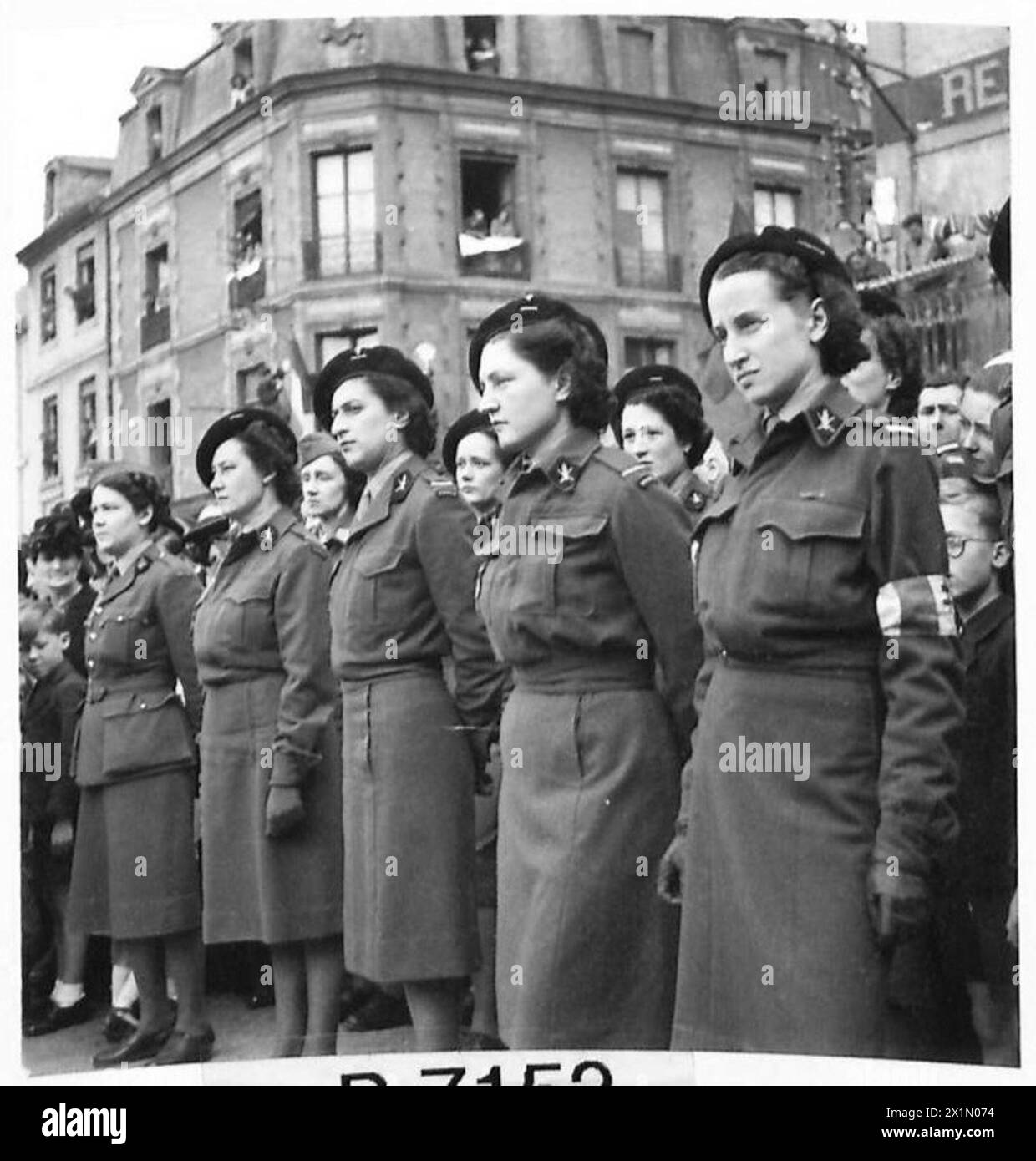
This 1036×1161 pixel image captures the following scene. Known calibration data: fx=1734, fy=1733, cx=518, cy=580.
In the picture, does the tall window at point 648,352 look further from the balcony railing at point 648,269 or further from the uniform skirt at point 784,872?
the uniform skirt at point 784,872

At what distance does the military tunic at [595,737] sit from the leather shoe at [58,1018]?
141cm

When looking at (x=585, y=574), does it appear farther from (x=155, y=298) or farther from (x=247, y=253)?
(x=155, y=298)

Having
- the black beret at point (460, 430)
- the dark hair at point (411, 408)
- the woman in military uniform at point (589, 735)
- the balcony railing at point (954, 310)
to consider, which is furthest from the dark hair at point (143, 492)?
the balcony railing at point (954, 310)

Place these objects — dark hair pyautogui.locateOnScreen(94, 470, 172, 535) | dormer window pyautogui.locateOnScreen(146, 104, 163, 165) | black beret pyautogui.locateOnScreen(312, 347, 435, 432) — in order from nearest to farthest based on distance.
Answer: black beret pyautogui.locateOnScreen(312, 347, 435, 432), dark hair pyautogui.locateOnScreen(94, 470, 172, 535), dormer window pyautogui.locateOnScreen(146, 104, 163, 165)

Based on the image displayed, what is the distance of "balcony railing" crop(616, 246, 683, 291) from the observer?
17.1 ft

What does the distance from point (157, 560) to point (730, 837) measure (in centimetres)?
202

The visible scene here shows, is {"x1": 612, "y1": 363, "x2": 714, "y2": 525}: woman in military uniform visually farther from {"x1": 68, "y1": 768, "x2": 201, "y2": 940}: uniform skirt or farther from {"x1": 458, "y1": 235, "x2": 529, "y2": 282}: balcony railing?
{"x1": 68, "y1": 768, "x2": 201, "y2": 940}: uniform skirt

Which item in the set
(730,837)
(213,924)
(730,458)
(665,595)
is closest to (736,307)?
(730,458)

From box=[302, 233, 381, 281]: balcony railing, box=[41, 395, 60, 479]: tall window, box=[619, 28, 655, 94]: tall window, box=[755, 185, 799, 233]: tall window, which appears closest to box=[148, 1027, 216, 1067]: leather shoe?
box=[41, 395, 60, 479]: tall window

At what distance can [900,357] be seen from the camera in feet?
15.7

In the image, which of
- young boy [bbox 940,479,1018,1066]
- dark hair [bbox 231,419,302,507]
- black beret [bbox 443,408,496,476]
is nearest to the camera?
young boy [bbox 940,479,1018,1066]

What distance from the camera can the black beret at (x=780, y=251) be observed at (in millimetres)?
4676

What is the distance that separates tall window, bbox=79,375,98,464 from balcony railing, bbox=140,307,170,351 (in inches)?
9.5

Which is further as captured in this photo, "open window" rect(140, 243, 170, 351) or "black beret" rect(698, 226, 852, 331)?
"open window" rect(140, 243, 170, 351)
